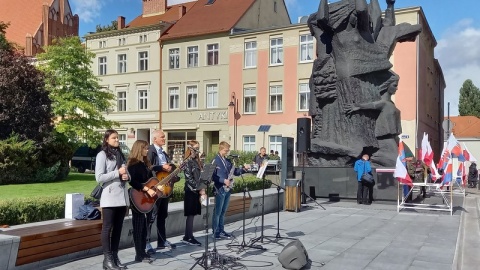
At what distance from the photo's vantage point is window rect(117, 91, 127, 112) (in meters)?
46.7

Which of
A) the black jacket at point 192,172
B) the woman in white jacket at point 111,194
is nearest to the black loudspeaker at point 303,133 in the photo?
the black jacket at point 192,172

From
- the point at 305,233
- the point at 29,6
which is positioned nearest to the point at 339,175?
the point at 305,233

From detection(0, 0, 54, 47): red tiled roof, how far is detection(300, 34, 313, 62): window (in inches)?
1638

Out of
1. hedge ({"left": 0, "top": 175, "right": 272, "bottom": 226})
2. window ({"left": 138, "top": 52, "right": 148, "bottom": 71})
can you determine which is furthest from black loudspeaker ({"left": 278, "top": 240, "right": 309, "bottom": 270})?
window ({"left": 138, "top": 52, "right": 148, "bottom": 71})

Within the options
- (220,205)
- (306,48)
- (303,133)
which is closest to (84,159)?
(306,48)

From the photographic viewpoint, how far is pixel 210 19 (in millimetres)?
44094

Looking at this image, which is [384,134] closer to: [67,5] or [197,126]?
[197,126]

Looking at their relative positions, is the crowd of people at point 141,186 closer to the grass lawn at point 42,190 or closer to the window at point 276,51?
the grass lawn at point 42,190

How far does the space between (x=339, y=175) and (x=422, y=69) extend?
2308 cm

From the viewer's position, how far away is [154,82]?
44844 mm

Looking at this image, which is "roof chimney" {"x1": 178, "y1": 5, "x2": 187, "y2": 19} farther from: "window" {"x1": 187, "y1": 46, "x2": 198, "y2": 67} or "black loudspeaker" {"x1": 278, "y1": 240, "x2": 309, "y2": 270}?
"black loudspeaker" {"x1": 278, "y1": 240, "x2": 309, "y2": 270}

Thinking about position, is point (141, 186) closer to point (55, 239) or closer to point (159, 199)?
point (159, 199)

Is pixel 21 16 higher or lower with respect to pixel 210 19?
higher

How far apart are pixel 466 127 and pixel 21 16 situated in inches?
2293
